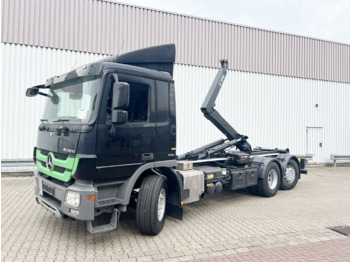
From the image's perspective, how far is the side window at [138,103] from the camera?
4461 mm

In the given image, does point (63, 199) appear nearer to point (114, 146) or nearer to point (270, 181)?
point (114, 146)

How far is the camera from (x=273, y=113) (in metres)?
13.5

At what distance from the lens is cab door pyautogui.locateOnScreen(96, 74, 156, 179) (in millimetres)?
4027

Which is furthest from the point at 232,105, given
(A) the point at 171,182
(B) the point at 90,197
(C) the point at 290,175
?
(B) the point at 90,197

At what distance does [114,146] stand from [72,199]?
3.08 ft

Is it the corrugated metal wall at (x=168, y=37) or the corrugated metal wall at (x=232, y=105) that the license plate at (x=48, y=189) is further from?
the corrugated metal wall at (x=168, y=37)

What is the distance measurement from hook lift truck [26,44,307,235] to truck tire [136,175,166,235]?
2 cm

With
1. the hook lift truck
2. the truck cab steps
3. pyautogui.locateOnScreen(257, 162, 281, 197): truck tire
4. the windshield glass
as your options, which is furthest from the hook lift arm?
the truck cab steps

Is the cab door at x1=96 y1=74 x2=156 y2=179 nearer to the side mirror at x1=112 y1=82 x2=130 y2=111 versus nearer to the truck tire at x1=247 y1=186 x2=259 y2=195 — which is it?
the side mirror at x1=112 y1=82 x2=130 y2=111

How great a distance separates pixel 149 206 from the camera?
4.46 meters

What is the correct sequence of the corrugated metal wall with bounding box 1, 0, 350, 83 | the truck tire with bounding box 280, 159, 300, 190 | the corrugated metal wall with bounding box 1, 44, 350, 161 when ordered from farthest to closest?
the corrugated metal wall with bounding box 1, 0, 350, 83, the corrugated metal wall with bounding box 1, 44, 350, 161, the truck tire with bounding box 280, 159, 300, 190

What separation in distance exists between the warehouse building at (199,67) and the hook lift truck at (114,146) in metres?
5.59

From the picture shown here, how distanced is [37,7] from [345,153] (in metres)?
16.0

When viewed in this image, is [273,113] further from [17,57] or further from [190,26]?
[17,57]
